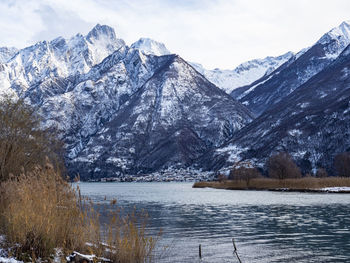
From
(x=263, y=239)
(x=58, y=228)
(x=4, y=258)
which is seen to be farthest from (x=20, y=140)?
(x=263, y=239)

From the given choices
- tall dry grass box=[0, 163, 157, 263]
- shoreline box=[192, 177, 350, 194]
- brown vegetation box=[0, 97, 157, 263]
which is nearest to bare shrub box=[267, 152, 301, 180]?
shoreline box=[192, 177, 350, 194]

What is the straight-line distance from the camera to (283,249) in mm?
22625

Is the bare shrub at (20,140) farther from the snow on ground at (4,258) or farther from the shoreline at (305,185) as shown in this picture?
the shoreline at (305,185)

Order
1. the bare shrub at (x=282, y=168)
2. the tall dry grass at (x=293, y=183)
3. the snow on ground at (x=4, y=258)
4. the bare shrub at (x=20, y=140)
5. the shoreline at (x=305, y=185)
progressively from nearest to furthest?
the snow on ground at (x=4, y=258), the bare shrub at (x=20, y=140), the shoreline at (x=305, y=185), the tall dry grass at (x=293, y=183), the bare shrub at (x=282, y=168)

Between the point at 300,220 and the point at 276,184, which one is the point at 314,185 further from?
the point at 300,220

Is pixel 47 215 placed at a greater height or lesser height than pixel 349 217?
greater

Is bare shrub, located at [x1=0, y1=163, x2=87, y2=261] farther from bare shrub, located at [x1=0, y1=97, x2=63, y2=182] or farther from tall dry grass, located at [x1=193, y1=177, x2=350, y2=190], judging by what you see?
tall dry grass, located at [x1=193, y1=177, x2=350, y2=190]

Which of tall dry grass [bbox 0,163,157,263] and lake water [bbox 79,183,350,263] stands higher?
tall dry grass [bbox 0,163,157,263]

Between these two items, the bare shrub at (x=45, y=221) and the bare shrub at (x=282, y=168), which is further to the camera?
the bare shrub at (x=282, y=168)

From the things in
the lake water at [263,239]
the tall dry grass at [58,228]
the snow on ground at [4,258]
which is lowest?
the lake water at [263,239]

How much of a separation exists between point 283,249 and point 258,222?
564 inches

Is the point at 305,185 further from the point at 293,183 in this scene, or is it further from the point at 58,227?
the point at 58,227

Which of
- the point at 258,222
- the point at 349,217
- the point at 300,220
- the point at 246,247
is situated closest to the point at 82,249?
the point at 246,247

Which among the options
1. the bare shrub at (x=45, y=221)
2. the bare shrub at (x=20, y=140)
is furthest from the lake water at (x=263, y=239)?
the bare shrub at (x=20, y=140)
